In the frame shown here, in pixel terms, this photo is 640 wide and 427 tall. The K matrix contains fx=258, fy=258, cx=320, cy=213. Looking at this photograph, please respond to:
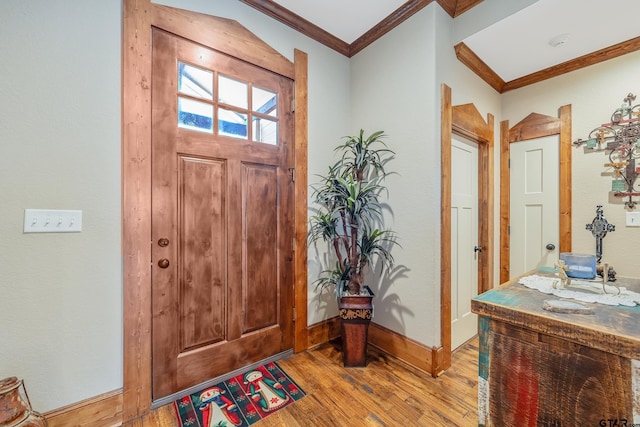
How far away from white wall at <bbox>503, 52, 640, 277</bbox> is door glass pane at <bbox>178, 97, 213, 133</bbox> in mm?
3120

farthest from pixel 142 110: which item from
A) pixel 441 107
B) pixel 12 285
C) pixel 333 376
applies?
pixel 333 376

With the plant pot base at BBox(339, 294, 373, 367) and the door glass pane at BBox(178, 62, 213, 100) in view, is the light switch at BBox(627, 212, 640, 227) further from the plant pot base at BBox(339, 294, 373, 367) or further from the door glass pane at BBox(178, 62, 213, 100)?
the door glass pane at BBox(178, 62, 213, 100)

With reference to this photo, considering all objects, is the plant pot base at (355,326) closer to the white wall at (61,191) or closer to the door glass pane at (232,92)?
the white wall at (61,191)

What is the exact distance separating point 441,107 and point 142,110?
78.7 inches

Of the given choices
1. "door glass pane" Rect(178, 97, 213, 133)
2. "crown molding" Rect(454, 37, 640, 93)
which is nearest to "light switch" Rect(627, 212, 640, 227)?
"crown molding" Rect(454, 37, 640, 93)

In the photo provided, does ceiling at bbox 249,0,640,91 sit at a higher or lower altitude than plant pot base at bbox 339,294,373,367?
higher

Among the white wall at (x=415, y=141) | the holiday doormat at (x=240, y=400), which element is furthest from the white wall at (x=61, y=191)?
the white wall at (x=415, y=141)

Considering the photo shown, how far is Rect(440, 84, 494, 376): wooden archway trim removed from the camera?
1.92 metres

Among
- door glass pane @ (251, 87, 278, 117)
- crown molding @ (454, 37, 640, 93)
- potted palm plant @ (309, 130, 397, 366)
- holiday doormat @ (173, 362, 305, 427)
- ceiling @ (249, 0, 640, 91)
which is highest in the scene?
ceiling @ (249, 0, 640, 91)

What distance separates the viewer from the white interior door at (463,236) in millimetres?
2244

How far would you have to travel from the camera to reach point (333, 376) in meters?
1.85

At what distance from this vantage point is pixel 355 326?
77.0 inches

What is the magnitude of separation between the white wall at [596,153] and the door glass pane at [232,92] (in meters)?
2.87

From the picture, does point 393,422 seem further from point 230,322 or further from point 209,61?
point 209,61
